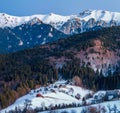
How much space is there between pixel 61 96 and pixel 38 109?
34531 millimetres

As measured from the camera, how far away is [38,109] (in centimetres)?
16288

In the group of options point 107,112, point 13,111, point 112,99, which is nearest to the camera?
point 107,112

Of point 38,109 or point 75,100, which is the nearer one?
point 38,109

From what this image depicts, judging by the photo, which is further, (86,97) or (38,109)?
(86,97)

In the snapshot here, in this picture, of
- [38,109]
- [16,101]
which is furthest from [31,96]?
[38,109]

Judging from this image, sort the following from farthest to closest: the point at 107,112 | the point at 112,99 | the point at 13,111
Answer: the point at 112,99 < the point at 13,111 < the point at 107,112

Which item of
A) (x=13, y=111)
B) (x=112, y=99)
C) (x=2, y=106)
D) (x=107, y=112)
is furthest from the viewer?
(x=2, y=106)

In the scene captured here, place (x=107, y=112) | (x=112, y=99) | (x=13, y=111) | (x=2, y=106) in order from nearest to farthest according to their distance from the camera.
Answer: (x=107, y=112), (x=13, y=111), (x=112, y=99), (x=2, y=106)

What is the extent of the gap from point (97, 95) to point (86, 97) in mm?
4723

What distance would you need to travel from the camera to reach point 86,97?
645ft

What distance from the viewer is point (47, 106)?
17562 cm

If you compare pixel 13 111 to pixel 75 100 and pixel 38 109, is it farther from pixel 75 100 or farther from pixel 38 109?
pixel 75 100

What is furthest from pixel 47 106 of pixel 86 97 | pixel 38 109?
pixel 86 97

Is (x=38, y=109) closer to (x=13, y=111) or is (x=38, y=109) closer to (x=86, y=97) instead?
(x=13, y=111)
